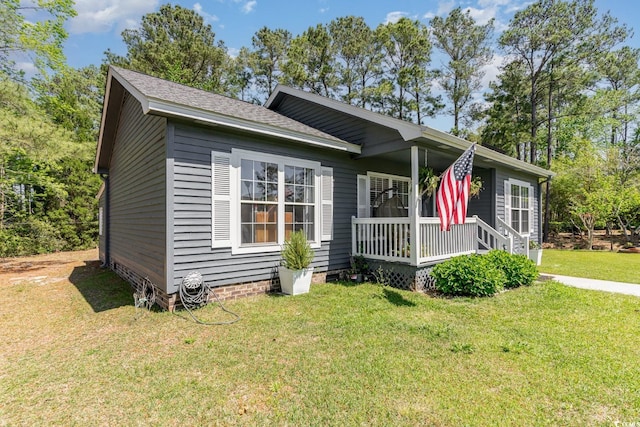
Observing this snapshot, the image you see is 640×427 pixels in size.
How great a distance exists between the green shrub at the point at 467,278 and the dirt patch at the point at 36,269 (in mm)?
9280

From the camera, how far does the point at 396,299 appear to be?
211 inches

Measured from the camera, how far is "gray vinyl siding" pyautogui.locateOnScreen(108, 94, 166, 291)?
4.98 meters

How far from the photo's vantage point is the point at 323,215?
6.56 metres

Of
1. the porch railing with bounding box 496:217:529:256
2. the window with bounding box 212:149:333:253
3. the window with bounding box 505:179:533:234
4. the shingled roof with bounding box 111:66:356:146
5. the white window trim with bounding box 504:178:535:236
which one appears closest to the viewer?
the shingled roof with bounding box 111:66:356:146

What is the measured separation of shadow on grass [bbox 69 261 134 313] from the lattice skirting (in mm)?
4785

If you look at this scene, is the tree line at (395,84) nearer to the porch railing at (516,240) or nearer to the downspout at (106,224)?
the downspout at (106,224)

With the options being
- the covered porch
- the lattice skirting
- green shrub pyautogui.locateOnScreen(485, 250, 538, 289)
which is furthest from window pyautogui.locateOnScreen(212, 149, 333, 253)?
green shrub pyautogui.locateOnScreen(485, 250, 538, 289)

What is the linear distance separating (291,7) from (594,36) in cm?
1682

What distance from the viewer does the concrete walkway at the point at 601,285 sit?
19.3 feet

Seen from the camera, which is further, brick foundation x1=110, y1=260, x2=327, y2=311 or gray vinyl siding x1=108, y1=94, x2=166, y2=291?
gray vinyl siding x1=108, y1=94, x2=166, y2=291

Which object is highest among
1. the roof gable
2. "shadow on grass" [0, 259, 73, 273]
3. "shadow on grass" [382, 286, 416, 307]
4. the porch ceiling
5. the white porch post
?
the roof gable

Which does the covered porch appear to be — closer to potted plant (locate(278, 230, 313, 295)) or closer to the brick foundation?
the brick foundation

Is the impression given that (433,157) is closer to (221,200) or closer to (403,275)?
(403,275)

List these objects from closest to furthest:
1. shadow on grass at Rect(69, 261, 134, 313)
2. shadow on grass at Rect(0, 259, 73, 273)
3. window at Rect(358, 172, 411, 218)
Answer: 1. shadow on grass at Rect(69, 261, 134, 313)
2. window at Rect(358, 172, 411, 218)
3. shadow on grass at Rect(0, 259, 73, 273)
